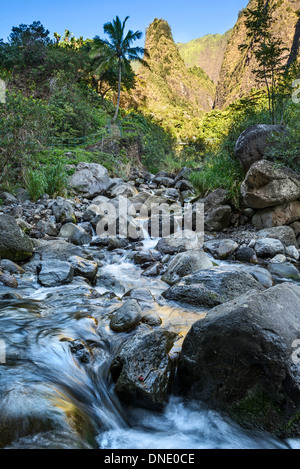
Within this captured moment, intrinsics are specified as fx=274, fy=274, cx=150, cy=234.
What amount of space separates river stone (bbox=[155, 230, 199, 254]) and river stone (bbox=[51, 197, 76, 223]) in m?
2.91

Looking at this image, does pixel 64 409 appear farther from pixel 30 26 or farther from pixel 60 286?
pixel 30 26

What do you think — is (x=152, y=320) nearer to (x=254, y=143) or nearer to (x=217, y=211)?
(x=217, y=211)

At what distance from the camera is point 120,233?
8305 mm

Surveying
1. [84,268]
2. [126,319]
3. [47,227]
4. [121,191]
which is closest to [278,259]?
[84,268]

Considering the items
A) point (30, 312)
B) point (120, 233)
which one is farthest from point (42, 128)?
point (30, 312)

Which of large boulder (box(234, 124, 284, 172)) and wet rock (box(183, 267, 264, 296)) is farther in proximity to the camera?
large boulder (box(234, 124, 284, 172))

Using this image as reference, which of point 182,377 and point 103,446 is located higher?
point 182,377

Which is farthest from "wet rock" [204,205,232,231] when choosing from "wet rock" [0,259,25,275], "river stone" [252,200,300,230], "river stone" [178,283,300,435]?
"river stone" [178,283,300,435]

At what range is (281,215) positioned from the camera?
7539mm

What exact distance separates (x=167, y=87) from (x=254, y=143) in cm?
4186

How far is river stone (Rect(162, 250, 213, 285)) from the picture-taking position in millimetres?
5129

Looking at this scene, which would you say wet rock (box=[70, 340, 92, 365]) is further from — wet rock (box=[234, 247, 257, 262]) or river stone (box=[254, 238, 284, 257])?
river stone (box=[254, 238, 284, 257])

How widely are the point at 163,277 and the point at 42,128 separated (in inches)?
257

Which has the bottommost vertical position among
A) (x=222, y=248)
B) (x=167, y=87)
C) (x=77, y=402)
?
(x=77, y=402)
